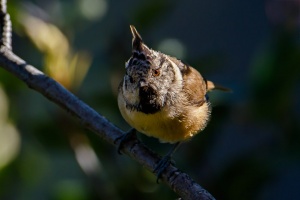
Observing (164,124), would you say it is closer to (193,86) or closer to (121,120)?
(193,86)

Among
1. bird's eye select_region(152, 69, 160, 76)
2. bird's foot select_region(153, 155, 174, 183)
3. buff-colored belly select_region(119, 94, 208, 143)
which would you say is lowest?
buff-colored belly select_region(119, 94, 208, 143)

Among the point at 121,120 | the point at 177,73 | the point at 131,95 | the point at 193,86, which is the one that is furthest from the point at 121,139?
the point at 121,120

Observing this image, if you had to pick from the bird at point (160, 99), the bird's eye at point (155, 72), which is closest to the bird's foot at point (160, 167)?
the bird at point (160, 99)

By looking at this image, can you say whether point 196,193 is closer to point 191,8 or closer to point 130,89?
point 130,89

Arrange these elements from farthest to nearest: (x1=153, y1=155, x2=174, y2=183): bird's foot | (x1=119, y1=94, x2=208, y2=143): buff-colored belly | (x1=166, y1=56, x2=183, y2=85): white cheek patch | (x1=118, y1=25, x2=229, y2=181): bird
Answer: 1. (x1=166, y1=56, x2=183, y2=85): white cheek patch
2. (x1=119, y1=94, x2=208, y2=143): buff-colored belly
3. (x1=118, y1=25, x2=229, y2=181): bird
4. (x1=153, y1=155, x2=174, y2=183): bird's foot

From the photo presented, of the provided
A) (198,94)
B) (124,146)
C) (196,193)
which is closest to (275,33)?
(198,94)

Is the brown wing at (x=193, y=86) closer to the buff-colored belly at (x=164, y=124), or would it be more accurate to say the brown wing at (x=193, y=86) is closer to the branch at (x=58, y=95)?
the buff-colored belly at (x=164, y=124)

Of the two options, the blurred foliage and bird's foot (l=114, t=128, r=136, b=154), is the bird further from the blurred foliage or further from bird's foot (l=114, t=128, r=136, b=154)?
the blurred foliage

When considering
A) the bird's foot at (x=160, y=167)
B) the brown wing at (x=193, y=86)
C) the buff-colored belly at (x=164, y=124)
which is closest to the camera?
the bird's foot at (x=160, y=167)

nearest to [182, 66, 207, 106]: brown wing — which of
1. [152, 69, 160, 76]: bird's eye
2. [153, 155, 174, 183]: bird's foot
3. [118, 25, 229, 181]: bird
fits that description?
[118, 25, 229, 181]: bird
